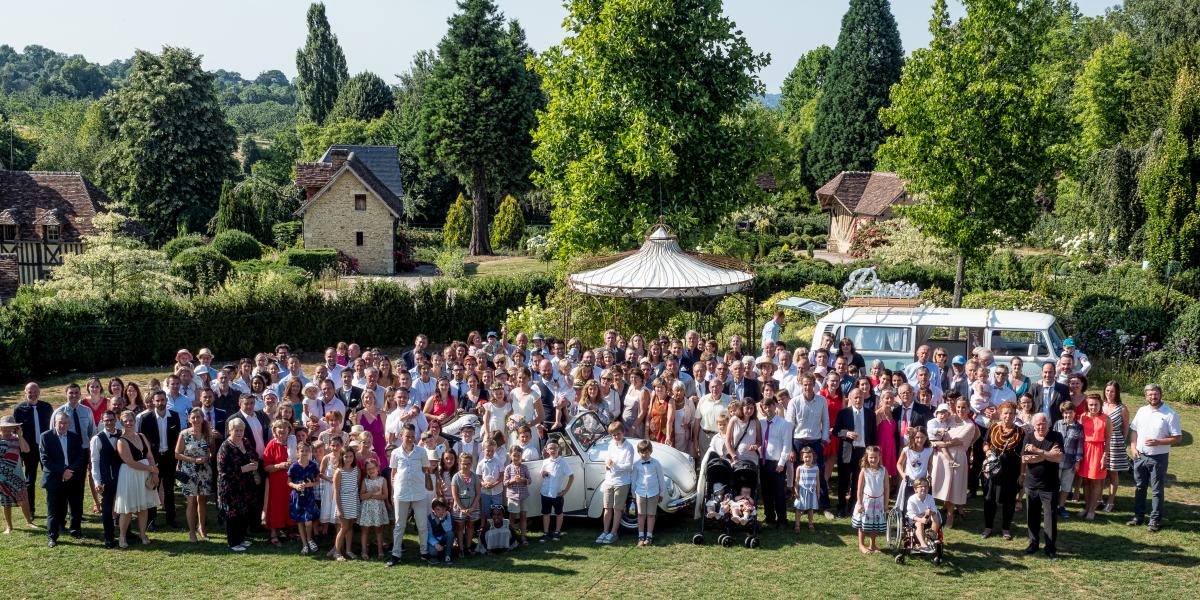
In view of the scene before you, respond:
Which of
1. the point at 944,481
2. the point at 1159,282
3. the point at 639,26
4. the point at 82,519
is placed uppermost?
the point at 639,26

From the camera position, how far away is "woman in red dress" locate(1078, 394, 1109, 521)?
11695 mm

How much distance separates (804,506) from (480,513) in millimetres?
3687

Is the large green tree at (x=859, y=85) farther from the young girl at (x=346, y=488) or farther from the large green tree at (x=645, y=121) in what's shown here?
the young girl at (x=346, y=488)

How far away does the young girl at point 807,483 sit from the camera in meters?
11.3

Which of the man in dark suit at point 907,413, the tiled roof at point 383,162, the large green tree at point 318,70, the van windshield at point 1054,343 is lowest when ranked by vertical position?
the man in dark suit at point 907,413

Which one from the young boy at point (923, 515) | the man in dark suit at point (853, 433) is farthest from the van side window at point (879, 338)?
the young boy at point (923, 515)

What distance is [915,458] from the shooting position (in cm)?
1095

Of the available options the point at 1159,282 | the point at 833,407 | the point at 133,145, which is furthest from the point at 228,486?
the point at 133,145

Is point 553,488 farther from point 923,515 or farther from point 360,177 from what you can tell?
point 360,177

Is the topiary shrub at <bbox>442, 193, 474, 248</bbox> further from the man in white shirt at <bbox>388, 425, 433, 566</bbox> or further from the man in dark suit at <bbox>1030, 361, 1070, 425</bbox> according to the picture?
the man in white shirt at <bbox>388, 425, 433, 566</bbox>

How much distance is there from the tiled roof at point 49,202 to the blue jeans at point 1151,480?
40.5 meters

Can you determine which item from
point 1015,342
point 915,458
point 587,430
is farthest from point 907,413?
point 1015,342

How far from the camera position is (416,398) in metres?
13.6

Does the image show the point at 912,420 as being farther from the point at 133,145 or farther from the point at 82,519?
the point at 133,145
